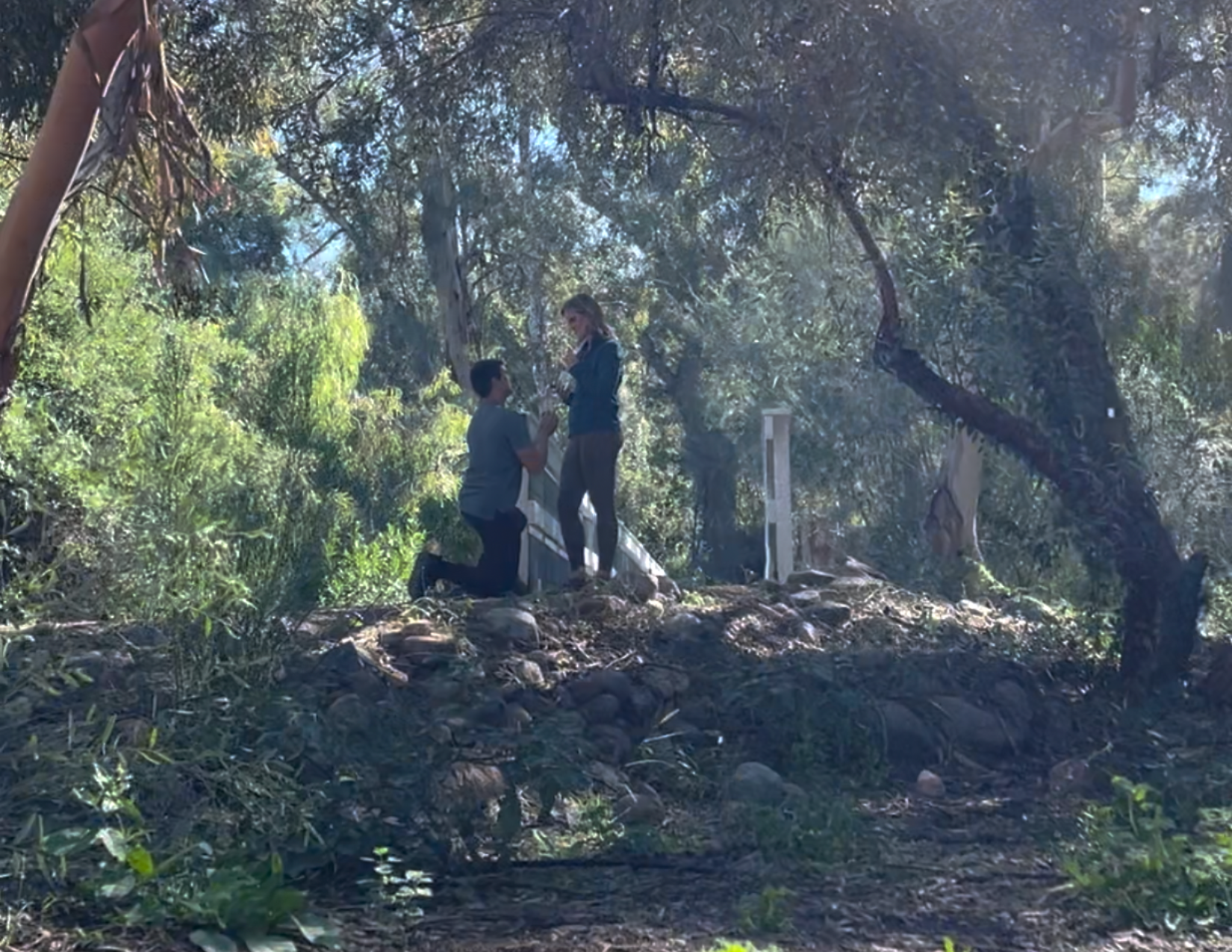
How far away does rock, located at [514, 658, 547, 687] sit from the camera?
717cm

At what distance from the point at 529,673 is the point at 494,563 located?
213cm

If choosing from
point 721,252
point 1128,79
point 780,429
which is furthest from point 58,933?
point 721,252

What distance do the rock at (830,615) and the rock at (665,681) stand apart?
163 centimetres

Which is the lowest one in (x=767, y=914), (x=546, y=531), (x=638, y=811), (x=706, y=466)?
(x=767, y=914)

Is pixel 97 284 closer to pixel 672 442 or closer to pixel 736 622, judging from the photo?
pixel 736 622

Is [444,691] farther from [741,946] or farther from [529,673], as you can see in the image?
[741,946]

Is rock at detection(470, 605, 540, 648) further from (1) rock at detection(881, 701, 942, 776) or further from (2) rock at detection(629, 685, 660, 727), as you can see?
(1) rock at detection(881, 701, 942, 776)

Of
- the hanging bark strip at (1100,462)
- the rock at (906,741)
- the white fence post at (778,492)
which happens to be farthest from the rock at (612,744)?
the white fence post at (778,492)

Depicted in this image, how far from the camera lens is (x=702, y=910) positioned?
4934mm

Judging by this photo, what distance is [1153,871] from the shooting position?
16.5 feet

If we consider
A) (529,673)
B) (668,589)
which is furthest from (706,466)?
(529,673)

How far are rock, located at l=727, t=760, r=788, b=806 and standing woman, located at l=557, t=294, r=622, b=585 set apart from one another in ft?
9.92

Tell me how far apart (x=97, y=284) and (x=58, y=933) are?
27.3ft

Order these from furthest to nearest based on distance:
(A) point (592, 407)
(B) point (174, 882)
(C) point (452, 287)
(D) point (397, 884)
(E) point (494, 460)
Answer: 1. (C) point (452, 287)
2. (E) point (494, 460)
3. (A) point (592, 407)
4. (D) point (397, 884)
5. (B) point (174, 882)
